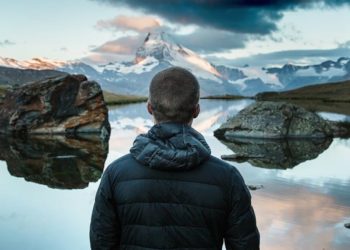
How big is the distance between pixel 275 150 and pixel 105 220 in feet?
100

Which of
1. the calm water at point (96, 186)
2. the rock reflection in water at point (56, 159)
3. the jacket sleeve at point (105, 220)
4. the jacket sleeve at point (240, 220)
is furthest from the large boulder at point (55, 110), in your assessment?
the jacket sleeve at point (240, 220)

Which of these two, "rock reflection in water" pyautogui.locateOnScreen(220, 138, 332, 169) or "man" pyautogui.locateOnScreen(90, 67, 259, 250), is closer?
"man" pyautogui.locateOnScreen(90, 67, 259, 250)

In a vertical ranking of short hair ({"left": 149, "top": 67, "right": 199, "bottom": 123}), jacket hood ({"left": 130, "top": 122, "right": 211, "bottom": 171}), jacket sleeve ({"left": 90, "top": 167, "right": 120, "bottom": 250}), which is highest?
short hair ({"left": 149, "top": 67, "right": 199, "bottom": 123})

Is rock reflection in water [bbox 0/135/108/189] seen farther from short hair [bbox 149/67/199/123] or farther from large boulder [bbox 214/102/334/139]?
short hair [bbox 149/67/199/123]

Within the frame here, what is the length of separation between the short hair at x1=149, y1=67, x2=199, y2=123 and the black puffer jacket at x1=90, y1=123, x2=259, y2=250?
0.42 ft

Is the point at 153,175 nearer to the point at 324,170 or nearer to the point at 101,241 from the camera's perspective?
the point at 101,241

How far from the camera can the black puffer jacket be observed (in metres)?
5.70

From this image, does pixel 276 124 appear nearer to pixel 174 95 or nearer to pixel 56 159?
pixel 56 159

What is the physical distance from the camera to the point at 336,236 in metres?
15.4

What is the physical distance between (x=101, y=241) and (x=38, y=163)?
80.3 ft

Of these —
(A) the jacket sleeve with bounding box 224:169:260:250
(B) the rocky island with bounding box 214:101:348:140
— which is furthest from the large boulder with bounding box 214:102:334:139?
(A) the jacket sleeve with bounding box 224:169:260:250

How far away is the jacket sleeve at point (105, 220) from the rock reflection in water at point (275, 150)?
23044mm

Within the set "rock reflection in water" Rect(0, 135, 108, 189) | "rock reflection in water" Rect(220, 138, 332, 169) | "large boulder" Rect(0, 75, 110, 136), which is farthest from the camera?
"large boulder" Rect(0, 75, 110, 136)

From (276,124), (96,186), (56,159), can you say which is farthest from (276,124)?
(96,186)
